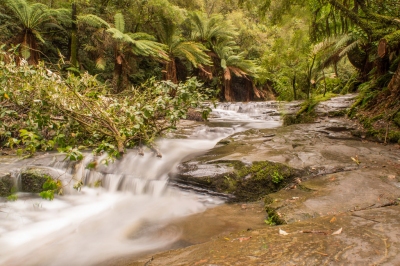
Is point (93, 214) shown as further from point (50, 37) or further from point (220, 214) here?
point (50, 37)

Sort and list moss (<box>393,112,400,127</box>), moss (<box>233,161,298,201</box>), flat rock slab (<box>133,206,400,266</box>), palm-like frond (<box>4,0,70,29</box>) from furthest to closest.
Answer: palm-like frond (<box>4,0,70,29</box>) < moss (<box>393,112,400,127</box>) < moss (<box>233,161,298,201</box>) < flat rock slab (<box>133,206,400,266</box>)

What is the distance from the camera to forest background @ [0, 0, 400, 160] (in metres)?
4.07

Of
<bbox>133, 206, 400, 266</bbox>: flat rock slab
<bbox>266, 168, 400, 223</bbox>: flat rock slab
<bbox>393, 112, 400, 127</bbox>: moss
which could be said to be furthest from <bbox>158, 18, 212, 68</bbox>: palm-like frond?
<bbox>133, 206, 400, 266</bbox>: flat rock slab

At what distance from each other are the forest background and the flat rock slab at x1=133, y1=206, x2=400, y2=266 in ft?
7.69

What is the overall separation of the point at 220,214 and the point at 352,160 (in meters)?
2.12

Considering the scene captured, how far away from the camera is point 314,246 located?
4.56 feet

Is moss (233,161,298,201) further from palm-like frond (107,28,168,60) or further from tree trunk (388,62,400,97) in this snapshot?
palm-like frond (107,28,168,60)

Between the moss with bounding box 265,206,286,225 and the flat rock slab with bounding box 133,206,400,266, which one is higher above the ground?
the flat rock slab with bounding box 133,206,400,266

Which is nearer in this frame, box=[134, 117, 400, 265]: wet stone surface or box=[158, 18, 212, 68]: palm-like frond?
box=[134, 117, 400, 265]: wet stone surface

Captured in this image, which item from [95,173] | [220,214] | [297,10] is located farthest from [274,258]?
[297,10]

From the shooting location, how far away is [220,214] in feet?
8.88

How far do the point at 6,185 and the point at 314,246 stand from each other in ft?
12.6

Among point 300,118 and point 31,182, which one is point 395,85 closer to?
point 300,118

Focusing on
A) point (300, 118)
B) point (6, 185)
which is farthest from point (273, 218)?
point (300, 118)
